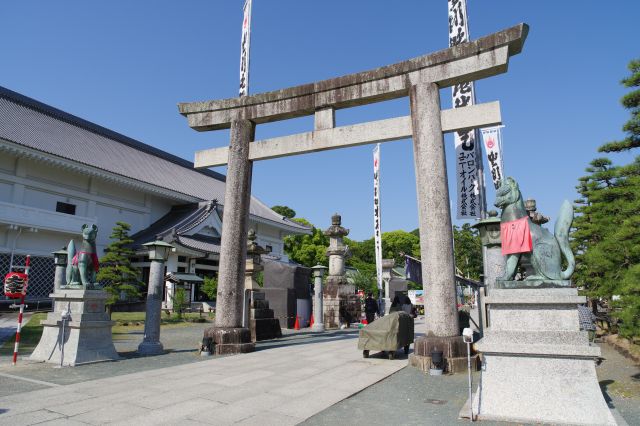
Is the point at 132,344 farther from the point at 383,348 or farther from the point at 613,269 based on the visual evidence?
the point at 613,269

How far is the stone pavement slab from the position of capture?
189 inches

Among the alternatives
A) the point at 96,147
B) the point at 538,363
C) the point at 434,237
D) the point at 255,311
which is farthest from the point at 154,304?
the point at 96,147

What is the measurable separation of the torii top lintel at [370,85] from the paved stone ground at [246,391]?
19.9 ft

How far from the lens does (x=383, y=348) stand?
8.84 m

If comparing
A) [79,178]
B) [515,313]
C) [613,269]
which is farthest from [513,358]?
[79,178]

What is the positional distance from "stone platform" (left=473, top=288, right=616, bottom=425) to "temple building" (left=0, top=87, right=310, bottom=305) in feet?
52.4

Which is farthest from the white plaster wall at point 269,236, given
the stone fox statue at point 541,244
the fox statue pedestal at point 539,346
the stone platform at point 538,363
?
the stone platform at point 538,363

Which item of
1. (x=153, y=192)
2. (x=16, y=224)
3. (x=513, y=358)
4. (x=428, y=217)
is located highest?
(x=153, y=192)

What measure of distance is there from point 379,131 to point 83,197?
73.5 feet

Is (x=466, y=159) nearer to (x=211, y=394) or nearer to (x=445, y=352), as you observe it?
(x=445, y=352)

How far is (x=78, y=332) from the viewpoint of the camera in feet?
28.1

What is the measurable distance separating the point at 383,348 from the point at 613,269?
7.55 meters

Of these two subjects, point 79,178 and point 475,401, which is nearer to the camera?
point 475,401

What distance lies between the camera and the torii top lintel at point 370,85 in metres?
7.91
